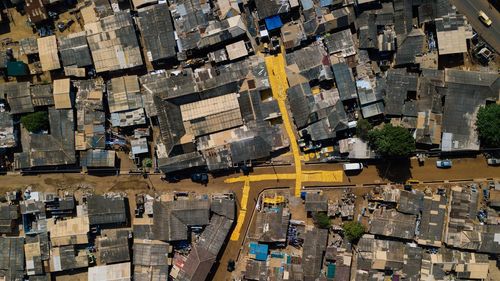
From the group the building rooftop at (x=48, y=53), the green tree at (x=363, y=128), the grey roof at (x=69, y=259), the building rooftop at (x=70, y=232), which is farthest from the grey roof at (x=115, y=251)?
the green tree at (x=363, y=128)

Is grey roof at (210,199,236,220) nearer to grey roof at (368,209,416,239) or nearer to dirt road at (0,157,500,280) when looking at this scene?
dirt road at (0,157,500,280)

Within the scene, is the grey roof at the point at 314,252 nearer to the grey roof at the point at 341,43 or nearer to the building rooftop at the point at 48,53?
the grey roof at the point at 341,43

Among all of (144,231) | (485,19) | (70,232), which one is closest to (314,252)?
(144,231)

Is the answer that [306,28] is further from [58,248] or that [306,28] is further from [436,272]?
[58,248]

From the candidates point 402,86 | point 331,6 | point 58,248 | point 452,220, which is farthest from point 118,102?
point 452,220

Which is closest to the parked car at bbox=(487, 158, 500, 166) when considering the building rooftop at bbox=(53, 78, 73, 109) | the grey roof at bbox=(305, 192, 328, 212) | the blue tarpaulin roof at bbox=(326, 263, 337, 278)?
the grey roof at bbox=(305, 192, 328, 212)

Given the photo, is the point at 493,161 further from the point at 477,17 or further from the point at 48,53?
the point at 48,53
